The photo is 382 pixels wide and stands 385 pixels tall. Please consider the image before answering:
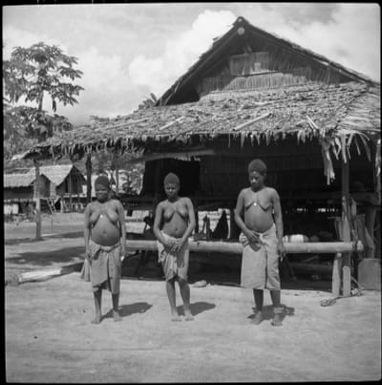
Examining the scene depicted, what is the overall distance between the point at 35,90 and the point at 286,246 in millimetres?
8207

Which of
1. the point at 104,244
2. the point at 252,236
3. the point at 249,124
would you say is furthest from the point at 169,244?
the point at 249,124

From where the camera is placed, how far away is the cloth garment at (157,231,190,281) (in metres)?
6.48

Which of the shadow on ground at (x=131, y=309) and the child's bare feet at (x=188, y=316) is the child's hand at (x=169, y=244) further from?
the shadow on ground at (x=131, y=309)

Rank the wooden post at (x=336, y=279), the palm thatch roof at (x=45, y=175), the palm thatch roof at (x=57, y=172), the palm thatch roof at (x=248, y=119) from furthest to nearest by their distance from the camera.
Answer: the palm thatch roof at (x=57, y=172) < the palm thatch roof at (x=45, y=175) < the wooden post at (x=336, y=279) < the palm thatch roof at (x=248, y=119)

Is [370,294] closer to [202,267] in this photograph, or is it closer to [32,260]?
[202,267]

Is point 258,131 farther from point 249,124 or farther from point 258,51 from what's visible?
point 258,51

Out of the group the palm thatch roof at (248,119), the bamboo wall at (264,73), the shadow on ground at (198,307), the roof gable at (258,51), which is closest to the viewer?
the shadow on ground at (198,307)

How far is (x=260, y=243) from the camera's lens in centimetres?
632

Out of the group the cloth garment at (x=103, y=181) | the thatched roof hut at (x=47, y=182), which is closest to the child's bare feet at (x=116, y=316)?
the cloth garment at (x=103, y=181)

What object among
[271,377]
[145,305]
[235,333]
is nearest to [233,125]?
[145,305]

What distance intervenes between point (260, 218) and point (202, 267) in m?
4.81

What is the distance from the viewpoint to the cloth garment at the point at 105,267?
21.0ft

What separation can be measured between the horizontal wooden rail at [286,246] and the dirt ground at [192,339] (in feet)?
2.28

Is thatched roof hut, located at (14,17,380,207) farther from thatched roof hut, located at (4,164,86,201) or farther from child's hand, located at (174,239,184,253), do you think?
thatched roof hut, located at (4,164,86,201)
